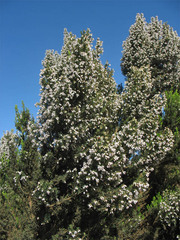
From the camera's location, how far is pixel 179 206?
1180 cm

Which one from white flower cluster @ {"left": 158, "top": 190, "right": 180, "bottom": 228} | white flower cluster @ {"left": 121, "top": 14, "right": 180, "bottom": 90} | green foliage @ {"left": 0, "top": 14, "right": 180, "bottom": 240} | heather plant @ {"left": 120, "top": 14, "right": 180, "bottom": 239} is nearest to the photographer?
green foliage @ {"left": 0, "top": 14, "right": 180, "bottom": 240}

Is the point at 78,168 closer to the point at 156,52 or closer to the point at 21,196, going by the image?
the point at 21,196

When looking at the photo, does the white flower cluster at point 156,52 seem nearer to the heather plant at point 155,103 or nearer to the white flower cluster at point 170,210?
the heather plant at point 155,103

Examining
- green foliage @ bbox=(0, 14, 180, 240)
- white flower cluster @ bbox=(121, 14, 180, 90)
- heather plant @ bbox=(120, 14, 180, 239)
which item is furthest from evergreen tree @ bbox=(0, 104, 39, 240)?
white flower cluster @ bbox=(121, 14, 180, 90)

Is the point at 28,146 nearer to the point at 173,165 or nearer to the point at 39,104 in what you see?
the point at 39,104

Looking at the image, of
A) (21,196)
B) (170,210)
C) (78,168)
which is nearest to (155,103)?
(170,210)

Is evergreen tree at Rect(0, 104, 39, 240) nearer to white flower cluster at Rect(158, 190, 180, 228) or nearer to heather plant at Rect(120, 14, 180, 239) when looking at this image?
heather plant at Rect(120, 14, 180, 239)

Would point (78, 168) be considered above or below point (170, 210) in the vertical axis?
above

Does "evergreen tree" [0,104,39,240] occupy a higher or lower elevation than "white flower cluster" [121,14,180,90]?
lower

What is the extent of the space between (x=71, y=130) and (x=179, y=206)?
783 cm

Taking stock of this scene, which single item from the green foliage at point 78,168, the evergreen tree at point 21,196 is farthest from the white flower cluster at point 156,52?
the evergreen tree at point 21,196

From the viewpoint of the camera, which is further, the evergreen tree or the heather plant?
the heather plant

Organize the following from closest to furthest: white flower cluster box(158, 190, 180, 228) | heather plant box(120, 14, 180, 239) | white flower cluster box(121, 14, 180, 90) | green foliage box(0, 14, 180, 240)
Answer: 1. green foliage box(0, 14, 180, 240)
2. white flower cluster box(158, 190, 180, 228)
3. heather plant box(120, 14, 180, 239)
4. white flower cluster box(121, 14, 180, 90)

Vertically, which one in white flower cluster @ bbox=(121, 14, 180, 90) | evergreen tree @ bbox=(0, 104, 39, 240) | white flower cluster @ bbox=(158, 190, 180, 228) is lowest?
white flower cluster @ bbox=(158, 190, 180, 228)
